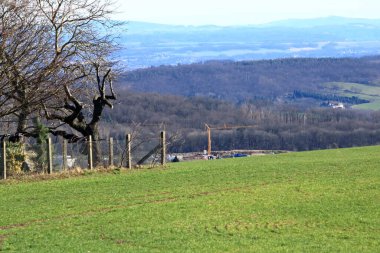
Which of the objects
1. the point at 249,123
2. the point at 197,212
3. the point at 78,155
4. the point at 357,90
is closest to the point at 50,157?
the point at 78,155

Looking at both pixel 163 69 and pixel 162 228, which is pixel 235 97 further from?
pixel 162 228

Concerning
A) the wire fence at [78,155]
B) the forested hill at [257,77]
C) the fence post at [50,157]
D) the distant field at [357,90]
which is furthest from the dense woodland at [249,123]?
the fence post at [50,157]

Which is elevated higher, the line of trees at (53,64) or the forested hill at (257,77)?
the forested hill at (257,77)

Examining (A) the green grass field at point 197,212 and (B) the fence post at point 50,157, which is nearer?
(A) the green grass field at point 197,212

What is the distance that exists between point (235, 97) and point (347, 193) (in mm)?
114447

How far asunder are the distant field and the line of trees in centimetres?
9619

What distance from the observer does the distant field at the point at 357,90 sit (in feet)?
414

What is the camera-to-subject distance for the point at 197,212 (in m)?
15.7

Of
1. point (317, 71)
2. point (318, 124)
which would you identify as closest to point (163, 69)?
point (317, 71)

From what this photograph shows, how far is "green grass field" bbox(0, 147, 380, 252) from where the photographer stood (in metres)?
12.7

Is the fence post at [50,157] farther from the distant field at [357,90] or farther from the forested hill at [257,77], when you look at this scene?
the forested hill at [257,77]

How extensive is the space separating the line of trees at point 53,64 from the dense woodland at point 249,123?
33.9 meters

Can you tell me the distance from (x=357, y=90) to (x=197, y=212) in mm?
122618

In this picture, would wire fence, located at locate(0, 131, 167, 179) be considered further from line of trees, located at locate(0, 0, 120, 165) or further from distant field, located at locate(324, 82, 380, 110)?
distant field, located at locate(324, 82, 380, 110)
